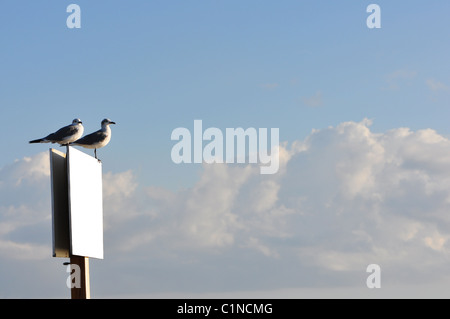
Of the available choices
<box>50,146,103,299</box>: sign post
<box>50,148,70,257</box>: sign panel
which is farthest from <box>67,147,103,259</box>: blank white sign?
<box>50,148,70,257</box>: sign panel

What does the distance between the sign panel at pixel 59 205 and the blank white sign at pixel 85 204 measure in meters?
0.33

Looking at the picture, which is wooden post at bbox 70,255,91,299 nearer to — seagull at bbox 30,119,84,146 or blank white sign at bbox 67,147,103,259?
blank white sign at bbox 67,147,103,259

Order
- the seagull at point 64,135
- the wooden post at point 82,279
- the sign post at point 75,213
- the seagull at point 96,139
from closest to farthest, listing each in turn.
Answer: the sign post at point 75,213 < the wooden post at point 82,279 < the seagull at point 64,135 < the seagull at point 96,139

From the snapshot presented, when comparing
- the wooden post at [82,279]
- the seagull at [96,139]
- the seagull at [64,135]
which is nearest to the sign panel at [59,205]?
the wooden post at [82,279]

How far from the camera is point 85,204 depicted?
49.6 ft

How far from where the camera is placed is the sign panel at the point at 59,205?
46.2 ft

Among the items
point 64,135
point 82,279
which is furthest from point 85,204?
point 64,135

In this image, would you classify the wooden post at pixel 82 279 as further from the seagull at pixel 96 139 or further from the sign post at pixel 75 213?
the seagull at pixel 96 139
